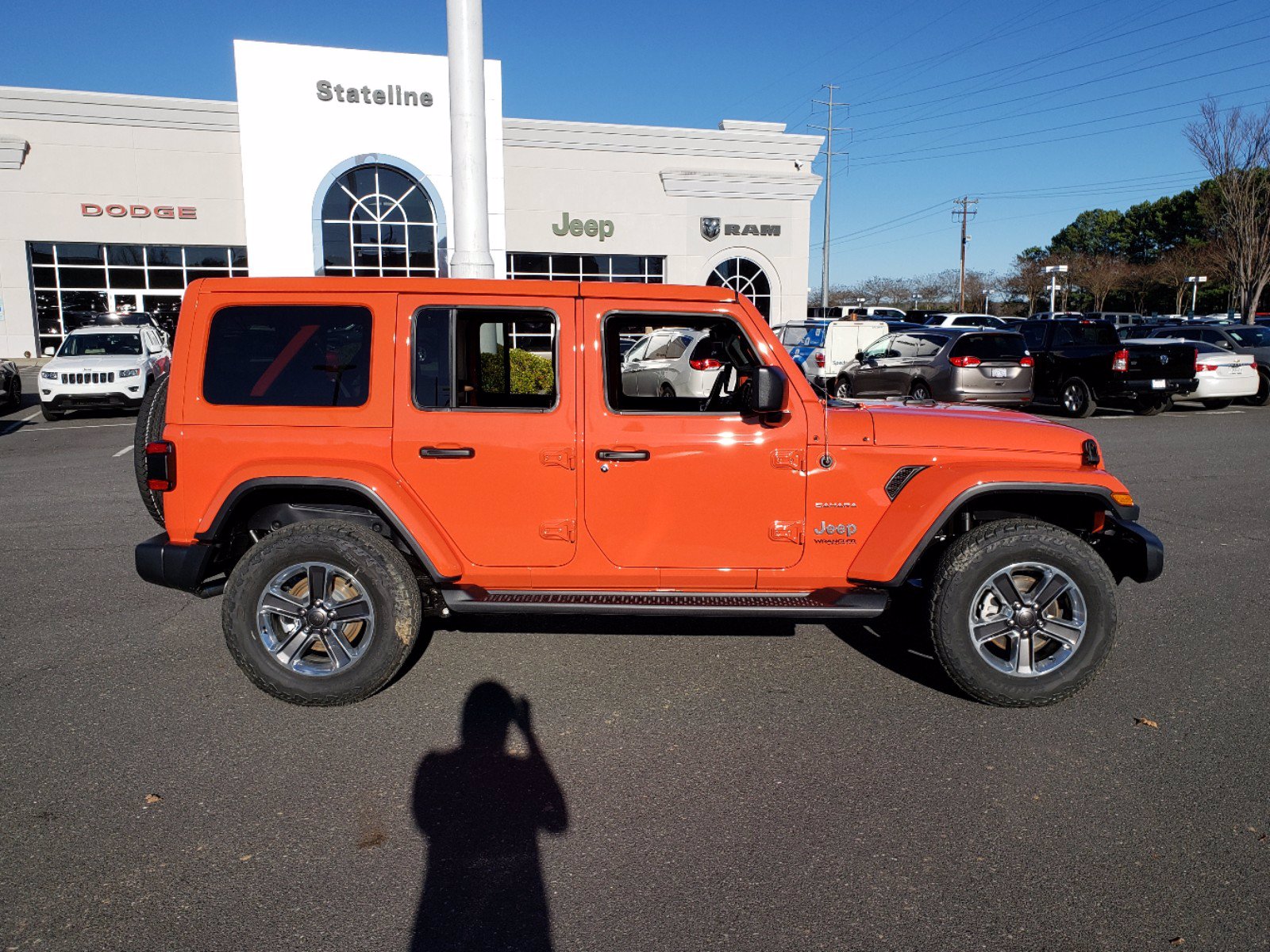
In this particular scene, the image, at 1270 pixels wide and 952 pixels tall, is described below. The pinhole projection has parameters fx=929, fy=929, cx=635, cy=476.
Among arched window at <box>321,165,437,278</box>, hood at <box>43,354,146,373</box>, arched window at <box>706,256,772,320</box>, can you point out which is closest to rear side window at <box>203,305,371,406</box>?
hood at <box>43,354,146,373</box>

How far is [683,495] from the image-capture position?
4.35 m

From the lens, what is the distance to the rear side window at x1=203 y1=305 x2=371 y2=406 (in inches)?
173

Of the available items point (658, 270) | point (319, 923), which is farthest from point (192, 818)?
point (658, 270)

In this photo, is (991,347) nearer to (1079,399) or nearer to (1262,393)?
(1079,399)

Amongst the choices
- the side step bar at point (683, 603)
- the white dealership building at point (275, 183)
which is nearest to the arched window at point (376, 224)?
the white dealership building at point (275, 183)

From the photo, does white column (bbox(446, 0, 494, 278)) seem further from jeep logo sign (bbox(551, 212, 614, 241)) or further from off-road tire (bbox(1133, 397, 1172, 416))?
jeep logo sign (bbox(551, 212, 614, 241))

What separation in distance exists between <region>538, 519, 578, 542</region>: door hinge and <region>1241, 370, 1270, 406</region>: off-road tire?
19.7 meters

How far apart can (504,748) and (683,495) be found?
1382 millimetres

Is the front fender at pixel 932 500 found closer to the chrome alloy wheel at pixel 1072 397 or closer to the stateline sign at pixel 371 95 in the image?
the chrome alloy wheel at pixel 1072 397

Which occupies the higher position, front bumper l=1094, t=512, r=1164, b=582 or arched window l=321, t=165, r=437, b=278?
arched window l=321, t=165, r=437, b=278

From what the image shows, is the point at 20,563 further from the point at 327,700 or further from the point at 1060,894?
the point at 1060,894

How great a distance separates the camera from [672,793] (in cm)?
361

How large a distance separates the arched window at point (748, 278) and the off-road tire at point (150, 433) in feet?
103

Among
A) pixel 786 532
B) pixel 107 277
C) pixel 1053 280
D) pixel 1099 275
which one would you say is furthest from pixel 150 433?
pixel 1099 275
